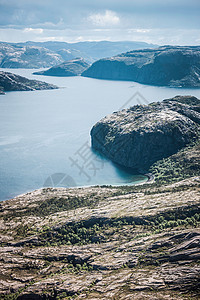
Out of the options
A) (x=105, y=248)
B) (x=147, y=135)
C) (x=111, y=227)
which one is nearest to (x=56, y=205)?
(x=111, y=227)

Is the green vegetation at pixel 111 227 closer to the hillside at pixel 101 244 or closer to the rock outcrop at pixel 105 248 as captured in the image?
the hillside at pixel 101 244

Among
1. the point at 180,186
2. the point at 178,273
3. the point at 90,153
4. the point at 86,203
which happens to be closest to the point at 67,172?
the point at 90,153

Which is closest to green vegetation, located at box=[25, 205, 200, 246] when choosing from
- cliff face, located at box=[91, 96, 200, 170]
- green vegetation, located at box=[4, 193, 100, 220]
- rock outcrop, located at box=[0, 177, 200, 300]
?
rock outcrop, located at box=[0, 177, 200, 300]

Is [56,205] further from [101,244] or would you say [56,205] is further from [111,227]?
[101,244]

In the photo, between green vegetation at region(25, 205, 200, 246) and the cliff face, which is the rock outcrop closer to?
green vegetation at region(25, 205, 200, 246)

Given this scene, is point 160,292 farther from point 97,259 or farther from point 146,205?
point 146,205

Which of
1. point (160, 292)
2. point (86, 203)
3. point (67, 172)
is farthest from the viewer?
point (67, 172)

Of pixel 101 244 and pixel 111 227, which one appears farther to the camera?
pixel 111 227

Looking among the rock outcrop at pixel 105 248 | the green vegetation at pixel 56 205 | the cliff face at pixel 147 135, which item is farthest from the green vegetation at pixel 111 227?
the cliff face at pixel 147 135
